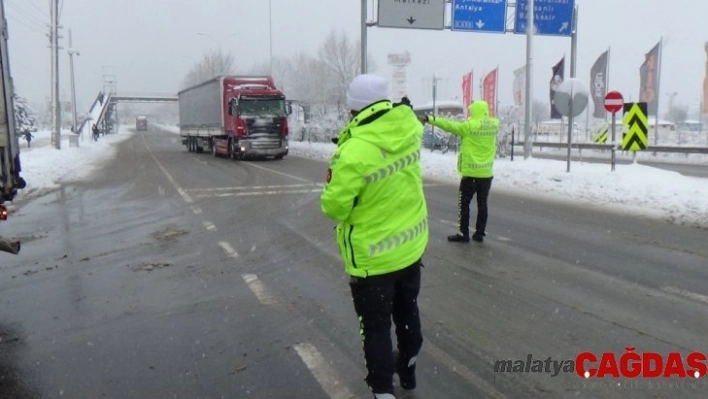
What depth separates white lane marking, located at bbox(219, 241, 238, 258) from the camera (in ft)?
24.8

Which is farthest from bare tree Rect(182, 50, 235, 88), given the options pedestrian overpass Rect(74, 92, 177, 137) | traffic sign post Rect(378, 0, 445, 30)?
traffic sign post Rect(378, 0, 445, 30)

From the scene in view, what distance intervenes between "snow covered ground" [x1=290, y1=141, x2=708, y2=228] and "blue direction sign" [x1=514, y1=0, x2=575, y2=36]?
210 inches

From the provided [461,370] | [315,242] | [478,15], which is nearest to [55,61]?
[478,15]

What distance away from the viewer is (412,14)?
21031 millimetres

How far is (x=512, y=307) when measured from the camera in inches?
209

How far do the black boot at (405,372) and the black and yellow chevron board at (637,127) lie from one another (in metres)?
14.0

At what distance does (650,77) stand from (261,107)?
2104cm

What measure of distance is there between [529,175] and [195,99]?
78.5 feet

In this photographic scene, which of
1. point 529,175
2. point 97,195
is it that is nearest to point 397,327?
point 97,195

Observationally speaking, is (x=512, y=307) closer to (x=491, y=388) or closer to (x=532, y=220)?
(x=491, y=388)

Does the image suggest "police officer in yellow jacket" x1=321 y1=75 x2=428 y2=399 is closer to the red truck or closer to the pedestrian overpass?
the red truck

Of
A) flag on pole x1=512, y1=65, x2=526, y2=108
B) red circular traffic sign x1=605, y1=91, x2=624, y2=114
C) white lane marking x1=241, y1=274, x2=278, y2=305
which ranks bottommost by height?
white lane marking x1=241, y1=274, x2=278, y2=305

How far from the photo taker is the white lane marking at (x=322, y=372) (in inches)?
146

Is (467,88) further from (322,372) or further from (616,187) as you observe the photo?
(322,372)
